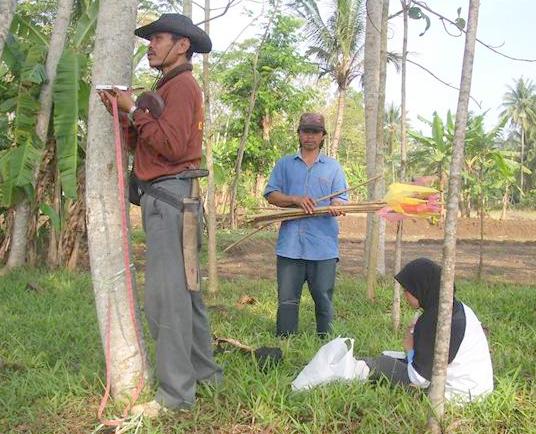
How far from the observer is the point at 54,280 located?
7527 mm

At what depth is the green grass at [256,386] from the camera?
3074 millimetres

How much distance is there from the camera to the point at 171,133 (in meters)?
2.93

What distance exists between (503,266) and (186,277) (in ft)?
35.4

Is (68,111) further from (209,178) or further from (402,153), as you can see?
(402,153)

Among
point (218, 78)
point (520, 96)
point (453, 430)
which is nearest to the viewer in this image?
point (453, 430)

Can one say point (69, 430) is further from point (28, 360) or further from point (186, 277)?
point (28, 360)

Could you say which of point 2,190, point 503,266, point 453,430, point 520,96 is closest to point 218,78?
point 503,266

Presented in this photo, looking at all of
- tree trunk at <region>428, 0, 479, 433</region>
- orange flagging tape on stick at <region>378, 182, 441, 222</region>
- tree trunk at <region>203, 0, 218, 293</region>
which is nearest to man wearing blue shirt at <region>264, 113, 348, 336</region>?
orange flagging tape on stick at <region>378, 182, 441, 222</region>

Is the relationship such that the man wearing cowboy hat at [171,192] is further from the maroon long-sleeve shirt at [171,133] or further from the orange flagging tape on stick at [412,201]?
the orange flagging tape on stick at [412,201]

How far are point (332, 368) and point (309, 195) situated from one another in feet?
5.55

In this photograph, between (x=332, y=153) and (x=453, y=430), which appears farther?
A: (x=332, y=153)

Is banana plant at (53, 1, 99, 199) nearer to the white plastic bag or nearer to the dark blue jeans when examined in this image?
the dark blue jeans

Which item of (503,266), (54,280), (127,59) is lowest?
(503,266)

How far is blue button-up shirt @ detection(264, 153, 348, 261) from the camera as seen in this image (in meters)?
4.73
